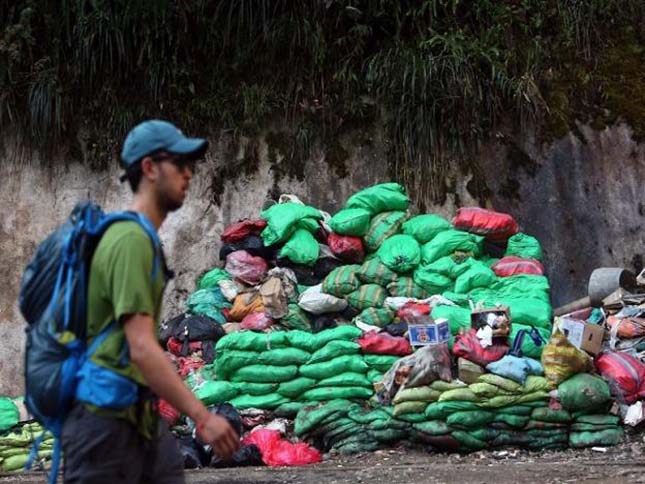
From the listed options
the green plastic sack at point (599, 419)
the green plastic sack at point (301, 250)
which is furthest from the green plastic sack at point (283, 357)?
the green plastic sack at point (599, 419)

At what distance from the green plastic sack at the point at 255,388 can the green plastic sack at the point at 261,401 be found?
4cm

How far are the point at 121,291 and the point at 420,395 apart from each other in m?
4.29

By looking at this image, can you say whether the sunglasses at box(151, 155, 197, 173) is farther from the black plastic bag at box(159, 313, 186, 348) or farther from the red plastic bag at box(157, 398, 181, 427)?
the black plastic bag at box(159, 313, 186, 348)

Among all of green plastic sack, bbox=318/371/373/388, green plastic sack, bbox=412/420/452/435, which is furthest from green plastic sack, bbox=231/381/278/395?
green plastic sack, bbox=412/420/452/435

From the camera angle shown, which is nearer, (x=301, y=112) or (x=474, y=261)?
(x=474, y=261)

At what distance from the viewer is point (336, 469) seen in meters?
6.20

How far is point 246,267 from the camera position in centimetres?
802

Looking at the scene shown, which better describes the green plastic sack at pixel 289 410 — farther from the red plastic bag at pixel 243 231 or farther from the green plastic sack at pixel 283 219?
the red plastic bag at pixel 243 231

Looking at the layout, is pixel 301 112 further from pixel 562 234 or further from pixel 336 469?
pixel 336 469

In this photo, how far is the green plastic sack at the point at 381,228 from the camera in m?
8.05

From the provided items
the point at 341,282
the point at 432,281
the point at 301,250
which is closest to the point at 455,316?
the point at 432,281

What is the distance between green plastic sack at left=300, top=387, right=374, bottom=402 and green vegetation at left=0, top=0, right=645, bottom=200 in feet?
7.77

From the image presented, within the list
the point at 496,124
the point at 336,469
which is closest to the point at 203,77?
the point at 496,124

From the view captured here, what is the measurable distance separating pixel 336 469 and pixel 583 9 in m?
4.90
